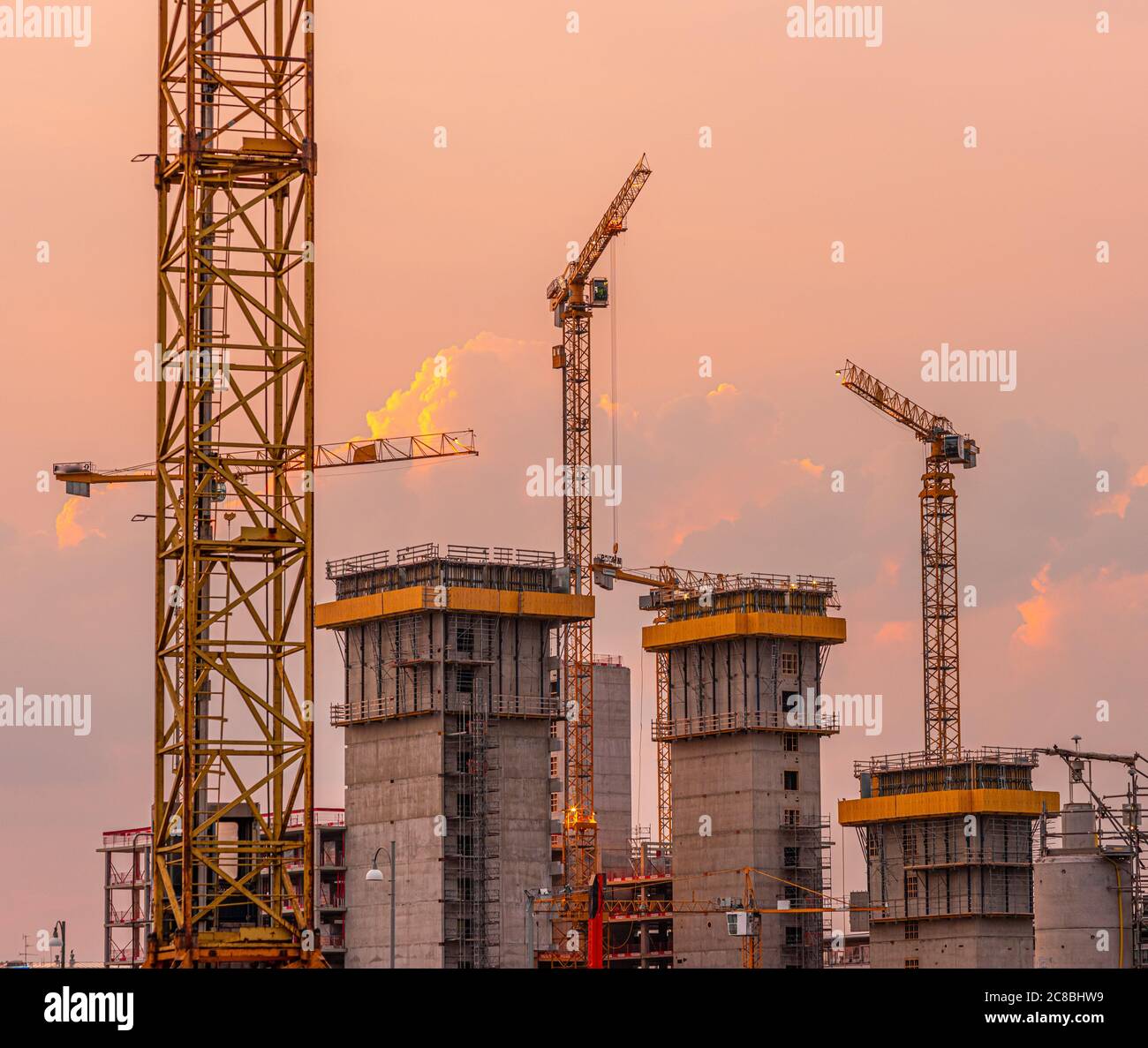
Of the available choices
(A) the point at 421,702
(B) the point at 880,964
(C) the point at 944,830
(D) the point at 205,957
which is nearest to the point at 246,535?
(D) the point at 205,957

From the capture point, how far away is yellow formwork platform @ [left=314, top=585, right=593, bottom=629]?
162125mm

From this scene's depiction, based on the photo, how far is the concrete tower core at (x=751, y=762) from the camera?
172375 millimetres

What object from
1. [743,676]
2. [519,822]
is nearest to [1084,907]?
[743,676]

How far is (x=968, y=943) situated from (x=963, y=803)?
9923mm

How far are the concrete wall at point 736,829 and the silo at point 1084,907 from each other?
91.6 ft

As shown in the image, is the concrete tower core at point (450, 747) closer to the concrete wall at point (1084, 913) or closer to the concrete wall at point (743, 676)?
the concrete wall at point (743, 676)

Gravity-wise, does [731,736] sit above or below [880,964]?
above

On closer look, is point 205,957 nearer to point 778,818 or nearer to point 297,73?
point 297,73

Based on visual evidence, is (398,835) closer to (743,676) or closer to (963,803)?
(743,676)

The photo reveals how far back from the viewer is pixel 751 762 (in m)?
173

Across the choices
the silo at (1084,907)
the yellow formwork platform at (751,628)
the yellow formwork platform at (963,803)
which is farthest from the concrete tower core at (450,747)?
the silo at (1084,907)

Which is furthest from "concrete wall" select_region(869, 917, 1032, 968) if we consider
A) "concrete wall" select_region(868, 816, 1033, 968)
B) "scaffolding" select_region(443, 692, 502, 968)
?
"scaffolding" select_region(443, 692, 502, 968)
